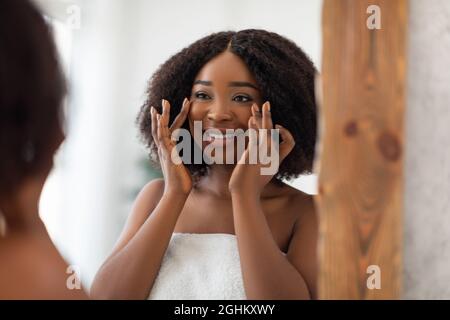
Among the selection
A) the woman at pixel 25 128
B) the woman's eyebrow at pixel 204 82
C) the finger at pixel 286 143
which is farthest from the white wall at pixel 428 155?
the woman at pixel 25 128

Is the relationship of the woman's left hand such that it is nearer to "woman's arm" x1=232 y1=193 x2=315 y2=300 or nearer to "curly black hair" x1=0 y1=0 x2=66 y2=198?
"woman's arm" x1=232 y1=193 x2=315 y2=300

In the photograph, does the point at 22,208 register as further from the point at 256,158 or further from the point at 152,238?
the point at 256,158

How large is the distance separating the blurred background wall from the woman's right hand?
0.04 meters

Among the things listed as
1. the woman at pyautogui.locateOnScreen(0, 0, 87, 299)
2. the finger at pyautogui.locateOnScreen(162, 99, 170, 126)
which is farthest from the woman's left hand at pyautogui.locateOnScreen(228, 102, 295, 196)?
the woman at pyautogui.locateOnScreen(0, 0, 87, 299)

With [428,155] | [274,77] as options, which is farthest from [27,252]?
[428,155]

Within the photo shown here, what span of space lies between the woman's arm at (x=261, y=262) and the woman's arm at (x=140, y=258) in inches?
3.6

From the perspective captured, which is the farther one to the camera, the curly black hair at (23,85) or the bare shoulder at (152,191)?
the bare shoulder at (152,191)

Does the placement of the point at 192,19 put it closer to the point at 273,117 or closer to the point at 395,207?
the point at 273,117

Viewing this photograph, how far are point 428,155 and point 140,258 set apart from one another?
38cm

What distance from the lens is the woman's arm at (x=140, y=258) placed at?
748 millimetres

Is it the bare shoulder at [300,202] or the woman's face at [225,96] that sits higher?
the woman's face at [225,96]

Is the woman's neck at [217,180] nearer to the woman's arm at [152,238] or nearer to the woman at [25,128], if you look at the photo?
the woman's arm at [152,238]

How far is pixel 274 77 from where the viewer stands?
775 mm

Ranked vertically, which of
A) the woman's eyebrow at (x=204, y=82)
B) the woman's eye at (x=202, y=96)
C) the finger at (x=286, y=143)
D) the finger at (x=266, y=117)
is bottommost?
the finger at (x=286, y=143)
